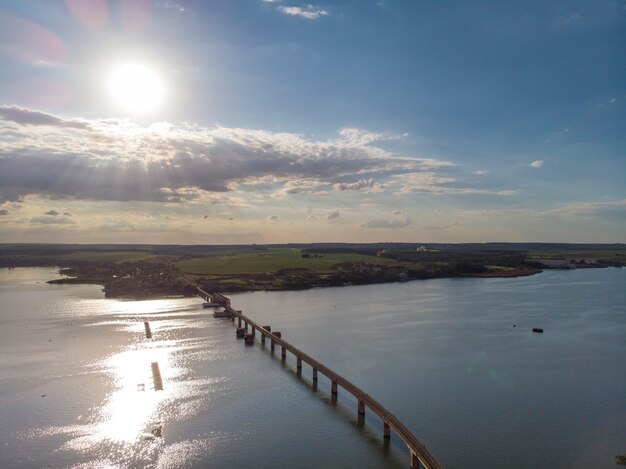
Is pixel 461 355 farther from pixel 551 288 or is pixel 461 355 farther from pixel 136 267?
pixel 136 267

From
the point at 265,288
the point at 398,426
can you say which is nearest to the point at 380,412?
the point at 398,426

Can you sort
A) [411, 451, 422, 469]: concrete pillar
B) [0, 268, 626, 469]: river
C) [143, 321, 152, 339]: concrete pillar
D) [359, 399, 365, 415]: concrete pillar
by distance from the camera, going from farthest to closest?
1. [143, 321, 152, 339]: concrete pillar
2. [359, 399, 365, 415]: concrete pillar
3. [0, 268, 626, 469]: river
4. [411, 451, 422, 469]: concrete pillar

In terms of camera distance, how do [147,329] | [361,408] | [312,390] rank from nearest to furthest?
[361,408] → [312,390] → [147,329]

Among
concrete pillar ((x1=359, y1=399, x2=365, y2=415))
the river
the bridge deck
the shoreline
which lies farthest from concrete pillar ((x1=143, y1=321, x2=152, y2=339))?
concrete pillar ((x1=359, y1=399, x2=365, y2=415))

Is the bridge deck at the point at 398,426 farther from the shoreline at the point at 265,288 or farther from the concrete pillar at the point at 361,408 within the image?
the shoreline at the point at 265,288

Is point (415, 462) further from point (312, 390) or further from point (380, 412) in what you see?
point (312, 390)

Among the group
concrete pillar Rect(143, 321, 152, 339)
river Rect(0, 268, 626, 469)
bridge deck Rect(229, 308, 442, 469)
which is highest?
bridge deck Rect(229, 308, 442, 469)

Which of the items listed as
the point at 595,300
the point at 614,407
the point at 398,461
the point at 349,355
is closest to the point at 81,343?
the point at 349,355

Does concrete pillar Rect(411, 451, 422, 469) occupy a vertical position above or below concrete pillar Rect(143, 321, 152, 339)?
below

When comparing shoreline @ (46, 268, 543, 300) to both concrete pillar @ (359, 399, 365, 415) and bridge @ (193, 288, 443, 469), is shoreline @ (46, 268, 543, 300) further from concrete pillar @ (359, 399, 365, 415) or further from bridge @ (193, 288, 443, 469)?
concrete pillar @ (359, 399, 365, 415)
